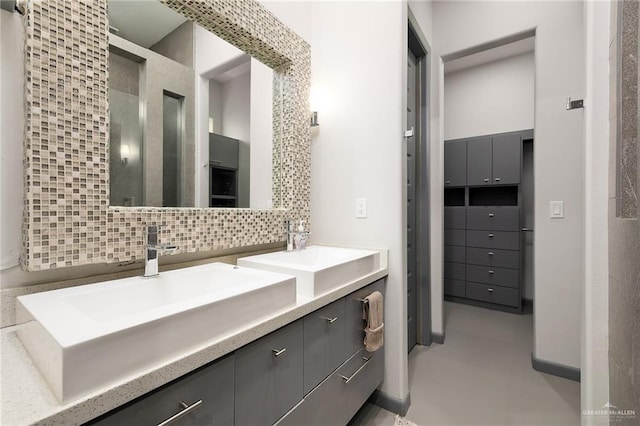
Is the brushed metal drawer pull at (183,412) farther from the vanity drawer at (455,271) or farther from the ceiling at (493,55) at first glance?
the ceiling at (493,55)

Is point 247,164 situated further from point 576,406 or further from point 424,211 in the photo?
point 576,406

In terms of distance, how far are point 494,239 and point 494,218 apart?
0.25 m

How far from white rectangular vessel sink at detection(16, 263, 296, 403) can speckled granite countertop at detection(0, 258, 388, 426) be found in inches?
0.7

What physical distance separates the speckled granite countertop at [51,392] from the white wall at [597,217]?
4.66 ft

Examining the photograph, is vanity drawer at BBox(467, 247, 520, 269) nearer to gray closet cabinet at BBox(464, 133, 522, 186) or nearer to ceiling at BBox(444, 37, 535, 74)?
gray closet cabinet at BBox(464, 133, 522, 186)

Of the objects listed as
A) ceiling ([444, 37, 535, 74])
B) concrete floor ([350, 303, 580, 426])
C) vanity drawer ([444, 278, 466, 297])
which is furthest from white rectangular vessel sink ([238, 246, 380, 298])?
ceiling ([444, 37, 535, 74])

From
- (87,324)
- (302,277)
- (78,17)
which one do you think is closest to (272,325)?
(302,277)

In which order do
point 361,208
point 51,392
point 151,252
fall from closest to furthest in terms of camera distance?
point 51,392 → point 151,252 → point 361,208

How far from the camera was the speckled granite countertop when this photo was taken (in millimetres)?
465

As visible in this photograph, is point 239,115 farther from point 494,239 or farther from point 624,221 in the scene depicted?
point 494,239

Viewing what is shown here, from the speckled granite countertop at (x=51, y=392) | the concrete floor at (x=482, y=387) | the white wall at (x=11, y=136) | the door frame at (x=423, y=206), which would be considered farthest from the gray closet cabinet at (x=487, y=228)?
the white wall at (x=11, y=136)

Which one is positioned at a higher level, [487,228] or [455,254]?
[487,228]

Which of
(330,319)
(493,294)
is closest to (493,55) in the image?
(493,294)

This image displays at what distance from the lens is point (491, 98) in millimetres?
3594
